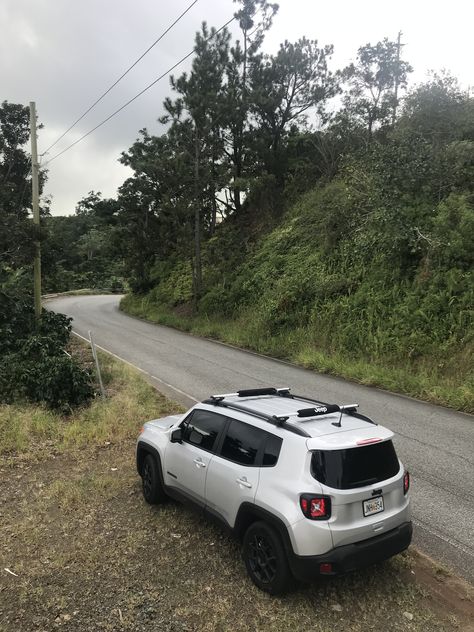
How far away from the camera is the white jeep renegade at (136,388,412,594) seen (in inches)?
167

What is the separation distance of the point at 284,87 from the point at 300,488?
30.8 m

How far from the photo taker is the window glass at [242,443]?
4883 mm

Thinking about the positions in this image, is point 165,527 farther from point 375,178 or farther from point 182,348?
point 375,178

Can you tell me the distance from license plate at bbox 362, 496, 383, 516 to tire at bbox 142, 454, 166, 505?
2861 millimetres

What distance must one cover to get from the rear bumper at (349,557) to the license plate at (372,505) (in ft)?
0.76

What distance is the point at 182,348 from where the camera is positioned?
19.7 metres

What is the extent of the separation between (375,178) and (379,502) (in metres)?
15.5

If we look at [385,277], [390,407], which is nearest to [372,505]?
[390,407]

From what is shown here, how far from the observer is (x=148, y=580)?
482cm

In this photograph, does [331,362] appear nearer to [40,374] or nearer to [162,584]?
[40,374]

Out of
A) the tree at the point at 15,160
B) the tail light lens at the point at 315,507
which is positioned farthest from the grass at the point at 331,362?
the tree at the point at 15,160

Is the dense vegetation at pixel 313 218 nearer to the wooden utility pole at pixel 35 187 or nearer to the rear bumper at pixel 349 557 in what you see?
the wooden utility pole at pixel 35 187

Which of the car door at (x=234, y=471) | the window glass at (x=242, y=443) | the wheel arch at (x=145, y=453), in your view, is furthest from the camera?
the wheel arch at (x=145, y=453)

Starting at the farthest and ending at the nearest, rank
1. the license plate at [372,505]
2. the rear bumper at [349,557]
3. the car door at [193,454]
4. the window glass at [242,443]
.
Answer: the car door at [193,454]
the window glass at [242,443]
the license plate at [372,505]
the rear bumper at [349,557]
